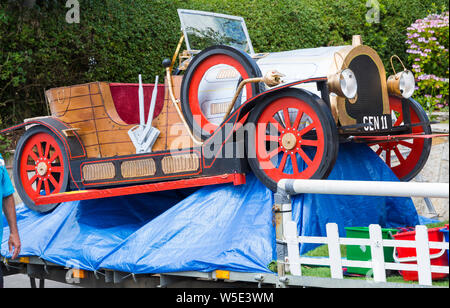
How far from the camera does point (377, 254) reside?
10.1 ft

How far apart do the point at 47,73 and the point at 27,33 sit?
0.52 metres

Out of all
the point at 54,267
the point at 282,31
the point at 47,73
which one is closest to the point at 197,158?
the point at 54,267

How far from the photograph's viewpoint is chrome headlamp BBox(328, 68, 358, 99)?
12.6 feet

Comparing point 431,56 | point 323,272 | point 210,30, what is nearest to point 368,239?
point 323,272

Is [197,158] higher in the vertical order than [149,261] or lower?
higher

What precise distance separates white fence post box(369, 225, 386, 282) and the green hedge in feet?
17.1

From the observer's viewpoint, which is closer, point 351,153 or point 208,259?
point 208,259

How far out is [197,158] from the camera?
4371mm

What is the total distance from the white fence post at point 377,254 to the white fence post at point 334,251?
0.64 feet

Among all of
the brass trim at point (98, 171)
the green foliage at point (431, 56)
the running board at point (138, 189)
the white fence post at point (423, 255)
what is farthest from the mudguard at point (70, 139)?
the green foliage at point (431, 56)

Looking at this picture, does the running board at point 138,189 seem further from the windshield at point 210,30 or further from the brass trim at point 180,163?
the windshield at point 210,30

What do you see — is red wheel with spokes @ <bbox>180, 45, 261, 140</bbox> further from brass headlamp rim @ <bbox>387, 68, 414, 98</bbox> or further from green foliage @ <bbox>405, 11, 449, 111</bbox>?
green foliage @ <bbox>405, 11, 449, 111</bbox>

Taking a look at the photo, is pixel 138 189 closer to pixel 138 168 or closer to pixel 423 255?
pixel 138 168
